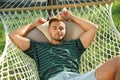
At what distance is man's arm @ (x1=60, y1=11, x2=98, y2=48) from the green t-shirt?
0.05m

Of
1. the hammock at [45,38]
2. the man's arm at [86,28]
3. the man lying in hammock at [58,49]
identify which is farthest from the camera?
the hammock at [45,38]

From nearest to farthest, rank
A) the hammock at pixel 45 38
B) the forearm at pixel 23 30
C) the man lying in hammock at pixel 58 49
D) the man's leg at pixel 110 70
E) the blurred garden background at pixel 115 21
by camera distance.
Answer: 1. the man's leg at pixel 110 70
2. the man lying in hammock at pixel 58 49
3. the forearm at pixel 23 30
4. the hammock at pixel 45 38
5. the blurred garden background at pixel 115 21

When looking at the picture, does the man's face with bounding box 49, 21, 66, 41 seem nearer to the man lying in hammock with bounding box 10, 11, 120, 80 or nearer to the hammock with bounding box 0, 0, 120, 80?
the man lying in hammock with bounding box 10, 11, 120, 80

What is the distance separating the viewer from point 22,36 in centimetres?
338

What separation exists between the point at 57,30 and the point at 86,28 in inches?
11.1

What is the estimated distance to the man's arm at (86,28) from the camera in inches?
128

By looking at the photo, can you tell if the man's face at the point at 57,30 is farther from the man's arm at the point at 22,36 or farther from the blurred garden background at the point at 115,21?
the blurred garden background at the point at 115,21

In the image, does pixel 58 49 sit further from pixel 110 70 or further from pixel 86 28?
pixel 110 70

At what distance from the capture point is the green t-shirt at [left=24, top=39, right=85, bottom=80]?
3100mm

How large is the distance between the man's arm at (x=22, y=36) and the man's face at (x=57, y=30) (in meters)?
0.24

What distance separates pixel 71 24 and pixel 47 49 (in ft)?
1.19

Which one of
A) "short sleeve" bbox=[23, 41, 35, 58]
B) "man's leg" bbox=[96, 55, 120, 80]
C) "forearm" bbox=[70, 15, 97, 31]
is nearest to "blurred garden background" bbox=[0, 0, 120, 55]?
"short sleeve" bbox=[23, 41, 35, 58]

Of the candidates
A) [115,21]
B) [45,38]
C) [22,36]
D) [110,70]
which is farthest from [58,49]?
[115,21]

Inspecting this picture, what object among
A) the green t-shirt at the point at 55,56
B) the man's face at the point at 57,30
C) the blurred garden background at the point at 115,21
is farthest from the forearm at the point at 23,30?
the blurred garden background at the point at 115,21
